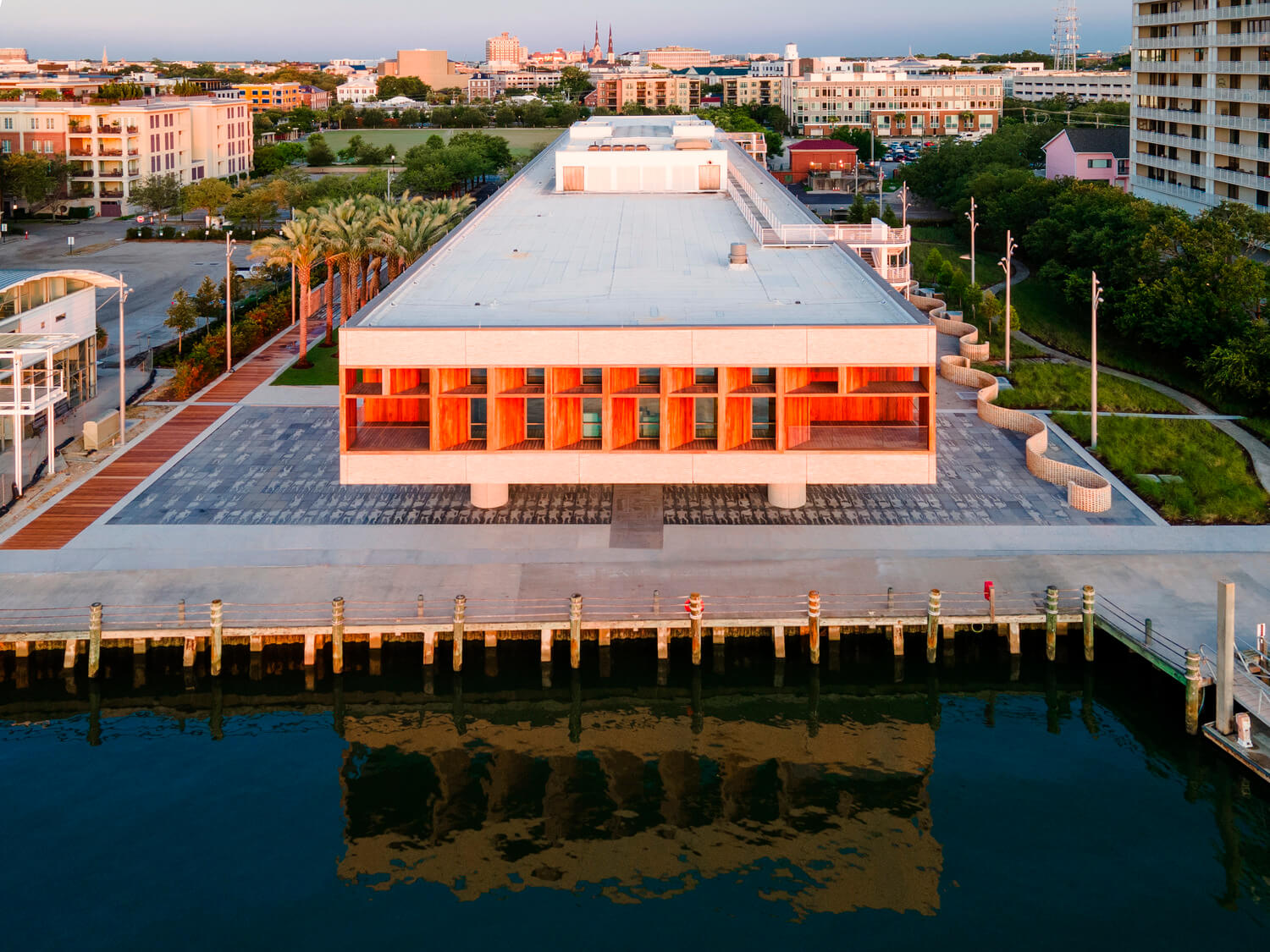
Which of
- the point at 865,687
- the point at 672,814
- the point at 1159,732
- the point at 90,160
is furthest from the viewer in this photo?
the point at 90,160

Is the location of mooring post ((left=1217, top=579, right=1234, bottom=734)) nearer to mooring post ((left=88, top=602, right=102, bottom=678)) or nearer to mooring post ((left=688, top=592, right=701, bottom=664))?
mooring post ((left=688, top=592, right=701, bottom=664))

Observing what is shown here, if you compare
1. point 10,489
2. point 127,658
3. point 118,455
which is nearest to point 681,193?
point 118,455

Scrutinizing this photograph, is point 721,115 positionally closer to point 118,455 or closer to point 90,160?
point 90,160

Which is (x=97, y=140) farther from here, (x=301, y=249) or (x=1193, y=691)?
(x=1193, y=691)

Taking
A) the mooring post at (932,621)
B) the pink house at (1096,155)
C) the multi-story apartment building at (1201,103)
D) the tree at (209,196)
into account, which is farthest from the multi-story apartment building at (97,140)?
the mooring post at (932,621)

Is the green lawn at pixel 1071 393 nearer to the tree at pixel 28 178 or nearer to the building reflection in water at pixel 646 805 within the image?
the building reflection in water at pixel 646 805

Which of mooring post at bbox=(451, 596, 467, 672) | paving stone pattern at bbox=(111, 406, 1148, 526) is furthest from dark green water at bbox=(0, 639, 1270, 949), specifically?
paving stone pattern at bbox=(111, 406, 1148, 526)

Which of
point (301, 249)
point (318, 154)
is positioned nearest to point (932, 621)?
point (301, 249)

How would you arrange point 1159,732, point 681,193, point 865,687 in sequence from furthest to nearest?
point 681,193, point 865,687, point 1159,732
